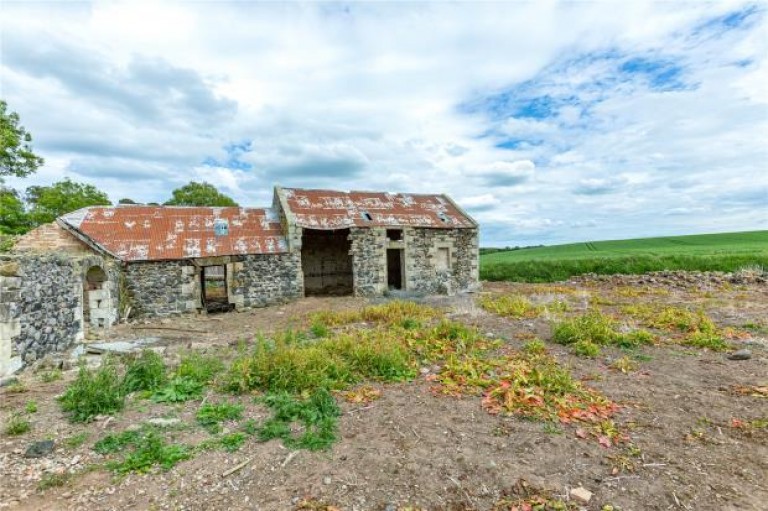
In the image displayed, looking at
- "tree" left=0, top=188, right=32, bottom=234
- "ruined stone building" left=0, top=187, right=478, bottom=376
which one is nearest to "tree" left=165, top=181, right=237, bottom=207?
"tree" left=0, top=188, right=32, bottom=234

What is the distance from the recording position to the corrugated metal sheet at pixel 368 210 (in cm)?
1748

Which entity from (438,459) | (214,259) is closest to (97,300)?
(214,259)

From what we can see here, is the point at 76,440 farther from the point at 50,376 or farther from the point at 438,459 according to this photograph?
the point at 438,459

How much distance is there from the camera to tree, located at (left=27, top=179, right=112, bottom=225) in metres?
23.4

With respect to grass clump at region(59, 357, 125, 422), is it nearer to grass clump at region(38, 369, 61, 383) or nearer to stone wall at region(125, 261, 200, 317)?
grass clump at region(38, 369, 61, 383)

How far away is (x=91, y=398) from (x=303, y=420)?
278 cm

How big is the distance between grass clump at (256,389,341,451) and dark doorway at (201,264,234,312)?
10.8 m

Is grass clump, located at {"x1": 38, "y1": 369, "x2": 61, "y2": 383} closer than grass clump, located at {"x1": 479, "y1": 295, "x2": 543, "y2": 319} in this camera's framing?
Yes

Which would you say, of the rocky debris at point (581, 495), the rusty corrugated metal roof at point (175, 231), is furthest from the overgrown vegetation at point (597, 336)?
the rusty corrugated metal roof at point (175, 231)

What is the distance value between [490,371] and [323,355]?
9.45 feet

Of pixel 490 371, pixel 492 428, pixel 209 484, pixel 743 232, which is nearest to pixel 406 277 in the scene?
pixel 490 371

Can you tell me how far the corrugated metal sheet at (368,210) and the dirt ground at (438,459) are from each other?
1174cm

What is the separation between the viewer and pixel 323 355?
6.71 m

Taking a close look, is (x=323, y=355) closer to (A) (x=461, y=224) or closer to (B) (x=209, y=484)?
(B) (x=209, y=484)
